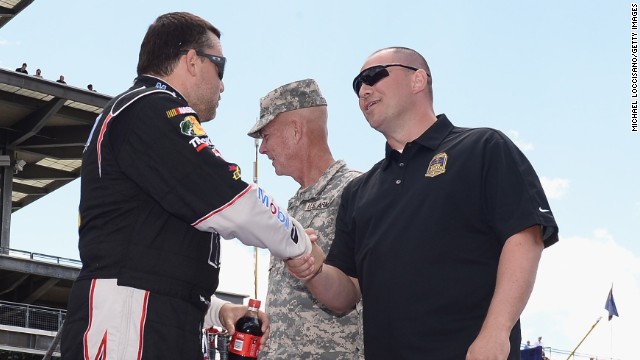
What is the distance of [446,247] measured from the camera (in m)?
4.21

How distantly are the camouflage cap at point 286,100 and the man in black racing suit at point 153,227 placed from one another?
2.00 meters

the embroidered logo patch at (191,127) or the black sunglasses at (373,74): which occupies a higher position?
the black sunglasses at (373,74)

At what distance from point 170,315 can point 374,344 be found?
101 cm

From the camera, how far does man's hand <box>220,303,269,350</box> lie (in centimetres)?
481

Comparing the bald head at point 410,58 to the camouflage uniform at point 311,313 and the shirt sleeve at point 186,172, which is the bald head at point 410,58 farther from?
the shirt sleeve at point 186,172

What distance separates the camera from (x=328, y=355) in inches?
214

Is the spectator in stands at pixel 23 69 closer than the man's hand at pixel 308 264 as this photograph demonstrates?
No

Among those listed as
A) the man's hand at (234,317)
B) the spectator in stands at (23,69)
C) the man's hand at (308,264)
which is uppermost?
the spectator in stands at (23,69)

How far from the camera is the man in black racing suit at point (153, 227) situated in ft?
12.6

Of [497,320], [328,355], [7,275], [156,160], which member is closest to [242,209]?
[156,160]

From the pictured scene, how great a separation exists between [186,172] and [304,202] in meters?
2.11

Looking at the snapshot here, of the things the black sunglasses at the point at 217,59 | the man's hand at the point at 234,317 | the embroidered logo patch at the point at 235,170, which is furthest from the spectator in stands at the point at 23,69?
the embroidered logo patch at the point at 235,170

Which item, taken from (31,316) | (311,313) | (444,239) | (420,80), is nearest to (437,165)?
(444,239)

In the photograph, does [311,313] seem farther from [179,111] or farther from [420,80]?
[179,111]
